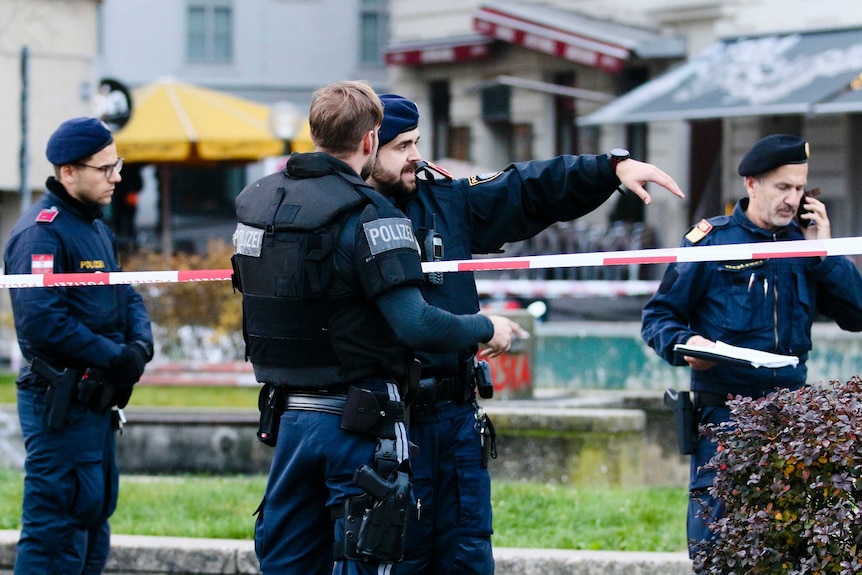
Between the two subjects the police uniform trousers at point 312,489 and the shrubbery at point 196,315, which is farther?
the shrubbery at point 196,315

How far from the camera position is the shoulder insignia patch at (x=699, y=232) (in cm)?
544

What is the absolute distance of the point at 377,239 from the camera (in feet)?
13.6

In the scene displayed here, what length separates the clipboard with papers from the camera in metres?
5.03

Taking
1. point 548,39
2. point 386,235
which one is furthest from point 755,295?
point 548,39

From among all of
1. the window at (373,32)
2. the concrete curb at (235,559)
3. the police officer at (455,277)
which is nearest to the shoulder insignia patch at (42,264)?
the concrete curb at (235,559)

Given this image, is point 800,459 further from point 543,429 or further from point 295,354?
point 543,429

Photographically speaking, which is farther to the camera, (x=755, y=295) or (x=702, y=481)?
(x=755, y=295)

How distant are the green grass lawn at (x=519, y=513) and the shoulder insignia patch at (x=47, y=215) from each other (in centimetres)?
169

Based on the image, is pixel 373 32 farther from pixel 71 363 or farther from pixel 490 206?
pixel 490 206

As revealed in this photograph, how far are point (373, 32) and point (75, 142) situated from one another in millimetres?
31847

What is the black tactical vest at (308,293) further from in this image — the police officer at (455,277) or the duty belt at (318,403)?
the police officer at (455,277)

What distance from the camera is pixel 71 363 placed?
18.4 feet

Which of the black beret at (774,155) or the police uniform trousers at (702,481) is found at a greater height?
the black beret at (774,155)

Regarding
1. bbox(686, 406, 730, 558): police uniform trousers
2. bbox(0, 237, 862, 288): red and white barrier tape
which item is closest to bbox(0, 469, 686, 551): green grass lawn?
bbox(686, 406, 730, 558): police uniform trousers
